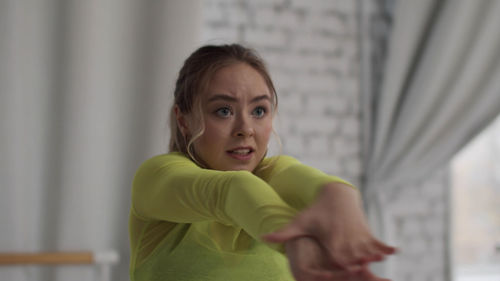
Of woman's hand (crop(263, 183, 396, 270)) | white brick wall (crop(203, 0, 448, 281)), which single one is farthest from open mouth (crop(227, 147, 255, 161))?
white brick wall (crop(203, 0, 448, 281))

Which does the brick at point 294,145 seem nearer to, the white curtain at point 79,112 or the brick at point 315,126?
the brick at point 315,126

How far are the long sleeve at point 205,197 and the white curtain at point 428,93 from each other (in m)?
1.98

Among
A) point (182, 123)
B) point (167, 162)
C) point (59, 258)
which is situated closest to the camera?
point (167, 162)

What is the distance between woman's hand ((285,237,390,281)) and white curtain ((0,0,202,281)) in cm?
166

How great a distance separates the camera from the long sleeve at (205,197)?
620 millimetres

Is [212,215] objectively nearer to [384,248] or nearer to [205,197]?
[205,197]

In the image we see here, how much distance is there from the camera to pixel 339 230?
0.57 m

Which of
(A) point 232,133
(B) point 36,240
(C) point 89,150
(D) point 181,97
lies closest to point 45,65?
(C) point 89,150

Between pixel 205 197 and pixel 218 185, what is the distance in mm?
26

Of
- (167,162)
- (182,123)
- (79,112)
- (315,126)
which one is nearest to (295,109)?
(315,126)

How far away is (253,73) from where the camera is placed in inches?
36.9

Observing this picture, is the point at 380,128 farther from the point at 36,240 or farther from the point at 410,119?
the point at 36,240

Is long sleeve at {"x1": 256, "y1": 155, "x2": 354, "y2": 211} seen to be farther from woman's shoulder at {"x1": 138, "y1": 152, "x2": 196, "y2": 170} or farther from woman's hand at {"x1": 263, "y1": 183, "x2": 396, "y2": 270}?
woman's shoulder at {"x1": 138, "y1": 152, "x2": 196, "y2": 170}

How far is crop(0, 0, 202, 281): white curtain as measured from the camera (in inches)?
82.4
